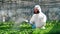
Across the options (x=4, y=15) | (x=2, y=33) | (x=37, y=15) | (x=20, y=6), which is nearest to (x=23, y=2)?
(x=20, y=6)

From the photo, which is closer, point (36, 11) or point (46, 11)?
point (36, 11)

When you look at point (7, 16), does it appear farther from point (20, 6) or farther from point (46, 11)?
point (46, 11)

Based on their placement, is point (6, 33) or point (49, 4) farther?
point (49, 4)

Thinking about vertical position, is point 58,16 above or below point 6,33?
below

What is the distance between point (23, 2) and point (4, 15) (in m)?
1.09

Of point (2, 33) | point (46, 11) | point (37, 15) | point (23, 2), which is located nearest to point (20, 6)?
point (23, 2)

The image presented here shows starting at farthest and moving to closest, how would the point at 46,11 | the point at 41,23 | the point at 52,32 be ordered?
the point at 46,11 < the point at 41,23 < the point at 52,32

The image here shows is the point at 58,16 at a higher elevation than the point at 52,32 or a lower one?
lower

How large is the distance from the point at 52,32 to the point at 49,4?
603 centimetres

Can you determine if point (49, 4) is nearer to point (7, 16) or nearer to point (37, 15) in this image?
point (7, 16)

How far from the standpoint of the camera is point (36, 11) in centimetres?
936

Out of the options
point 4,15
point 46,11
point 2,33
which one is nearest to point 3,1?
point 4,15

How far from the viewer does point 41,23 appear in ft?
30.5

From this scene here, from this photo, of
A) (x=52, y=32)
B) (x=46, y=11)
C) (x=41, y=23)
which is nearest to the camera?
(x=52, y=32)
